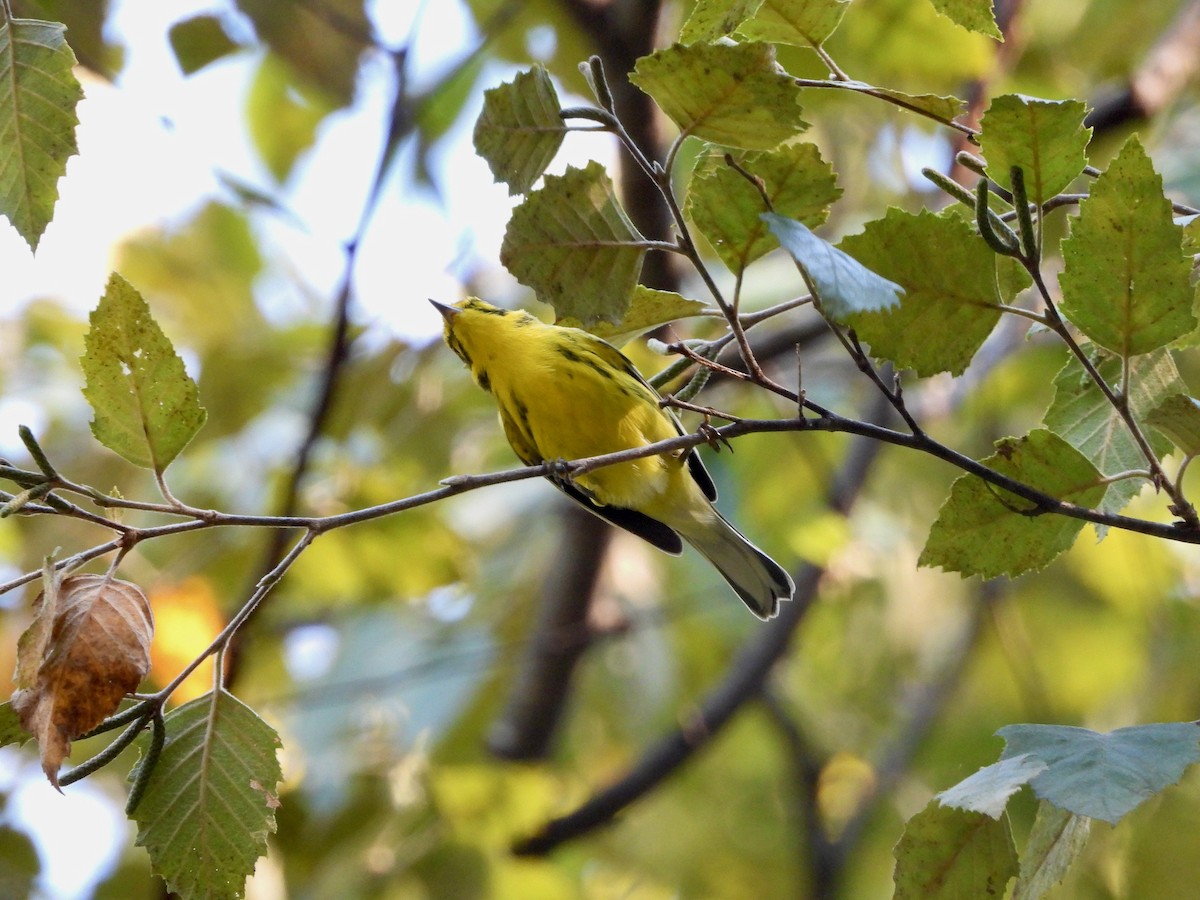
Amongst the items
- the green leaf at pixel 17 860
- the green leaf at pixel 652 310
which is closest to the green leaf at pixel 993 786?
the green leaf at pixel 652 310

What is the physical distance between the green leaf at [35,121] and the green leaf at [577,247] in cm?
50

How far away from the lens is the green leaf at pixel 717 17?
4.16 feet

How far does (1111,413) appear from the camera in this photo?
1384 millimetres

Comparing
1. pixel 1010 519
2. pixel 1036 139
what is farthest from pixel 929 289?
pixel 1010 519

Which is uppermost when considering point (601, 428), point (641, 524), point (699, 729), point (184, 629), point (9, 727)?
point (9, 727)

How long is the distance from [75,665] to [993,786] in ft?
2.75

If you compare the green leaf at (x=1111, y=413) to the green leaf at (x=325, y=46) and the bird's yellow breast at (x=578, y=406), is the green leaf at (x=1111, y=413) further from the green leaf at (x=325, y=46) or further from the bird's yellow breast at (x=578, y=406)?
the green leaf at (x=325, y=46)

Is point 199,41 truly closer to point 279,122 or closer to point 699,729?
point 279,122

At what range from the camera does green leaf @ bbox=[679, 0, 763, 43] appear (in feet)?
4.16

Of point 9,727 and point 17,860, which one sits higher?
point 9,727

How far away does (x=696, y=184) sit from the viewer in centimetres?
122

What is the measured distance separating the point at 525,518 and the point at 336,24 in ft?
8.43

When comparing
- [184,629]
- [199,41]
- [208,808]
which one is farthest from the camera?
[184,629]

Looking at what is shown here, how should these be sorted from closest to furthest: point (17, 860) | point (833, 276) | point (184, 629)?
1. point (833, 276)
2. point (17, 860)
3. point (184, 629)
